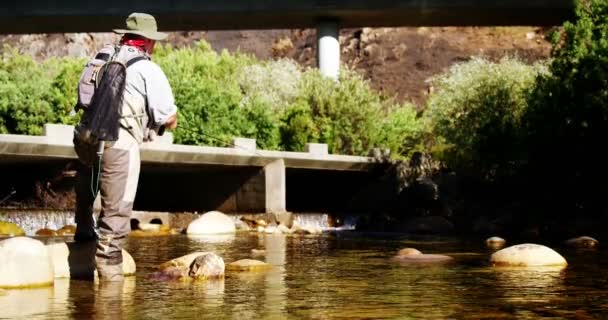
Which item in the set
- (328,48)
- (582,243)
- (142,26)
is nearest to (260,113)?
(328,48)

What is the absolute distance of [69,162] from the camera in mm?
32719

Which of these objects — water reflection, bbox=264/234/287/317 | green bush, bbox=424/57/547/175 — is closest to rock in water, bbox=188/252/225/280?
water reflection, bbox=264/234/287/317

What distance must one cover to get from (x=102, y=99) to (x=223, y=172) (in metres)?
29.4

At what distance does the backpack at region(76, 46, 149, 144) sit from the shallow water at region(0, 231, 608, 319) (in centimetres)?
148

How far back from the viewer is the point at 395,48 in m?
97.5

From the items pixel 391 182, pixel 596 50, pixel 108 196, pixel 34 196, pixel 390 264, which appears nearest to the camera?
pixel 108 196

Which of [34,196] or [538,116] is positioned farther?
[34,196]

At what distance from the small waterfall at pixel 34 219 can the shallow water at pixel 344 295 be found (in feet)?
55.5

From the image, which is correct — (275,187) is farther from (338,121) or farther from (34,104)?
(34,104)

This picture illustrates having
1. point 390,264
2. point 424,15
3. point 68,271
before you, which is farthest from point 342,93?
point 68,271

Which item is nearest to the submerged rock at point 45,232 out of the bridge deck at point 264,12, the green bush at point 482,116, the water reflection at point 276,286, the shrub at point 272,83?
the water reflection at point 276,286

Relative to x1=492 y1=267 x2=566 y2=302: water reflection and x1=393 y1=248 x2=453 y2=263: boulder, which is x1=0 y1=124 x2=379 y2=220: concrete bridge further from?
x1=492 y1=267 x2=566 y2=302: water reflection

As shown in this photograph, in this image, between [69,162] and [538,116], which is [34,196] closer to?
[69,162]

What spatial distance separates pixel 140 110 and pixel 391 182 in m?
31.6
